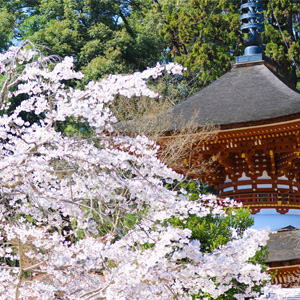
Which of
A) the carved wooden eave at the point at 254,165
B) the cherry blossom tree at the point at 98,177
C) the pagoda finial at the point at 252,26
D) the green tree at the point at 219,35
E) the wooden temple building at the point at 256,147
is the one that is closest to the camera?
the cherry blossom tree at the point at 98,177

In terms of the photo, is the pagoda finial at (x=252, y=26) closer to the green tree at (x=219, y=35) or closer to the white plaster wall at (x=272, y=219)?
the white plaster wall at (x=272, y=219)

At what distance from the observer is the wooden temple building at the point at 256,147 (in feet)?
26.8

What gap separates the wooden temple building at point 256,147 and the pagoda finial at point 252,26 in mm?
589

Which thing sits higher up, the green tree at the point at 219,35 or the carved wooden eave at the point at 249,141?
the green tree at the point at 219,35

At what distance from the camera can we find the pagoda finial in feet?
33.0

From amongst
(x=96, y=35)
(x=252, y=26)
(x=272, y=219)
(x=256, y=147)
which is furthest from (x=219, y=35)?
(x=272, y=219)

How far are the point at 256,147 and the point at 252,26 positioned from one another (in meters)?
2.69

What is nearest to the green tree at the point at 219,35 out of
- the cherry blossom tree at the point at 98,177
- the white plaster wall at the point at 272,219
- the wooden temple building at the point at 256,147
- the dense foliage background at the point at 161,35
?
the dense foliage background at the point at 161,35

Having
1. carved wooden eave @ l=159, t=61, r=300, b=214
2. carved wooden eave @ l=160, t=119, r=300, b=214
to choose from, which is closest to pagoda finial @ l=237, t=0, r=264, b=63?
carved wooden eave @ l=159, t=61, r=300, b=214

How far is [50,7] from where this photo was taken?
1711 centimetres

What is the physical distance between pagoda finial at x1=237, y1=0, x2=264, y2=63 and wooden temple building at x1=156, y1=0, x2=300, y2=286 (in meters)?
0.59

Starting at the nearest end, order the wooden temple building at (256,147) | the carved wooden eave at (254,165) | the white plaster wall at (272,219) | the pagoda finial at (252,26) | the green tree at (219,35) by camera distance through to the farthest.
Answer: the wooden temple building at (256,147) → the carved wooden eave at (254,165) → the white plaster wall at (272,219) → the pagoda finial at (252,26) → the green tree at (219,35)

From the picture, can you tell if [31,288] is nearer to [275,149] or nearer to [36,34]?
[275,149]

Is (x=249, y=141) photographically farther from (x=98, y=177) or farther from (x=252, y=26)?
(x=98, y=177)
